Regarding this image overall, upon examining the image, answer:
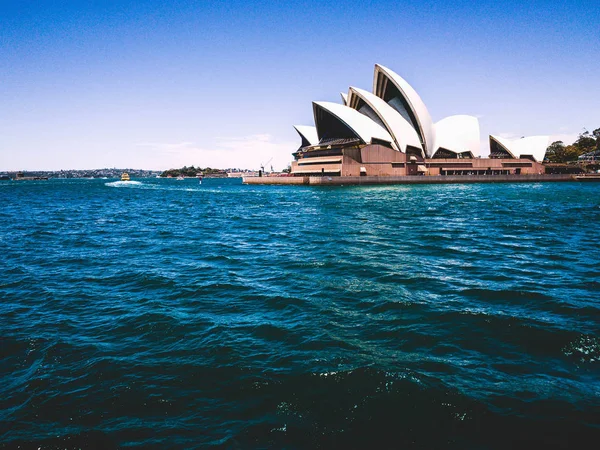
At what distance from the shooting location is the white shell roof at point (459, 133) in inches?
3295

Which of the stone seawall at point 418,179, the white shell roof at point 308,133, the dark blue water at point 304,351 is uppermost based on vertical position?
the white shell roof at point 308,133

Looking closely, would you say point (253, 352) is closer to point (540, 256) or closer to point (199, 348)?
point (199, 348)

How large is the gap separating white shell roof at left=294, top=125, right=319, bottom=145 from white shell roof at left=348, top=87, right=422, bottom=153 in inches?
719

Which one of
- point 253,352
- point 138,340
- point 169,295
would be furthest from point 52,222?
point 253,352

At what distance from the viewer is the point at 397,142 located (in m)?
76.8

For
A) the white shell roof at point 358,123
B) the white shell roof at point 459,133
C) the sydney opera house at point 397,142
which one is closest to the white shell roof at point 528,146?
the sydney opera house at point 397,142

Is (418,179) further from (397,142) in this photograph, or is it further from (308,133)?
(308,133)

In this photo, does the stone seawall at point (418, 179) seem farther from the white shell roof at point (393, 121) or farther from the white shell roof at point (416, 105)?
the white shell roof at point (416, 105)

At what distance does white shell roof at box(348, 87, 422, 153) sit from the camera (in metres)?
73.9

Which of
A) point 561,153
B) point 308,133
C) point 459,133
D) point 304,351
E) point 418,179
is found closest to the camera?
point 304,351

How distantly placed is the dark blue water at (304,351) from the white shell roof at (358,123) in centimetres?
6153

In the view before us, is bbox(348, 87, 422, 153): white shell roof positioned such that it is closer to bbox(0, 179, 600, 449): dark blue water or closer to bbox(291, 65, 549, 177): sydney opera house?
bbox(291, 65, 549, 177): sydney opera house

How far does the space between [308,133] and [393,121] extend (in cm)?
2752

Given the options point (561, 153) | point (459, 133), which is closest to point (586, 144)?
point (561, 153)
